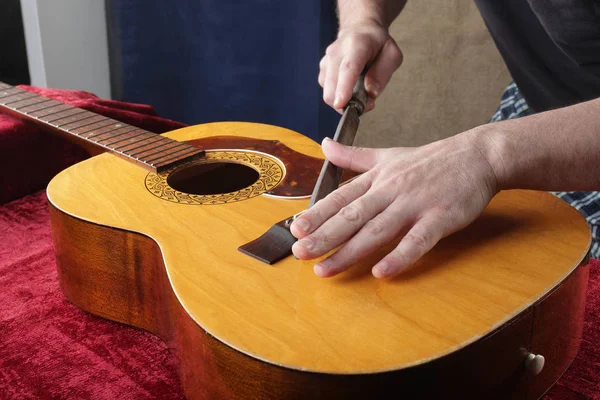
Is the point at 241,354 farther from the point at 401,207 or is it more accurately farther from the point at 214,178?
the point at 214,178

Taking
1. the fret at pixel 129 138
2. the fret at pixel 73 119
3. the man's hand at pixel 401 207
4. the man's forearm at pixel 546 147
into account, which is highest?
the man's forearm at pixel 546 147

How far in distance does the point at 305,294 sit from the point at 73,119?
2.12 feet

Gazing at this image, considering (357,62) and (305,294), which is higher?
(357,62)

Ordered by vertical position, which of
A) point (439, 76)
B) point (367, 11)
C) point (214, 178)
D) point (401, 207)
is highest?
point (367, 11)

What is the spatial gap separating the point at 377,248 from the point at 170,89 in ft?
6.37

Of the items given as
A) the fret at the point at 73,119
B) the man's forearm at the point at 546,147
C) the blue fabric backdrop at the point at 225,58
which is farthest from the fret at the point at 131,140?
the blue fabric backdrop at the point at 225,58

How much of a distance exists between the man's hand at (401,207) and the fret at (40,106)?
2.22 feet

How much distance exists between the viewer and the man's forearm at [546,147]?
A: 2.37 feet

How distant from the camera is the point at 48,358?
2.49 ft

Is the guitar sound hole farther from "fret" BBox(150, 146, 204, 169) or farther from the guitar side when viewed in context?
the guitar side

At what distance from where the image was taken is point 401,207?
0.68m

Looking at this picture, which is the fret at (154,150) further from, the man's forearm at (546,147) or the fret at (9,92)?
the man's forearm at (546,147)

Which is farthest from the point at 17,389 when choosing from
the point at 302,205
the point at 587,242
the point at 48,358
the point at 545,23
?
the point at 545,23

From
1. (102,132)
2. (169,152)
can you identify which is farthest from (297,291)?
(102,132)
